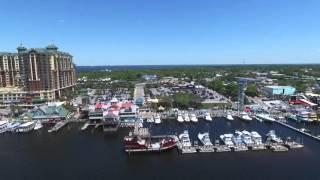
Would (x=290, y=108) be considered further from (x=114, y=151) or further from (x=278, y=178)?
(x=114, y=151)

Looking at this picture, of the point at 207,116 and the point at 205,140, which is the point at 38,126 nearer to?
the point at 205,140

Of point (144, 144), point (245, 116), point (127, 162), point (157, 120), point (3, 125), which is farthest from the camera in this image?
point (245, 116)

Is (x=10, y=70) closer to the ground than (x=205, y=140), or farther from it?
farther from it

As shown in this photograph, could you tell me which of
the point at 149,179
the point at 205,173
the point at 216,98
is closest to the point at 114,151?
the point at 149,179

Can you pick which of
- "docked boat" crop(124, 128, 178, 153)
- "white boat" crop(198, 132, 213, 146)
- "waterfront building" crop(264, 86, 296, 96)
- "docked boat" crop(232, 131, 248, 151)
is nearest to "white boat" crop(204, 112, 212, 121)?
"white boat" crop(198, 132, 213, 146)

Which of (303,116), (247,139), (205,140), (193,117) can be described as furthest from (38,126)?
(303,116)
